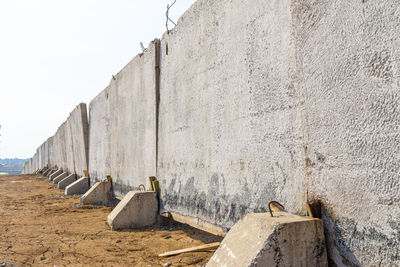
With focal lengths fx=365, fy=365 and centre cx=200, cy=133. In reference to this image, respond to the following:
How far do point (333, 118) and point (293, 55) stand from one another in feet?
2.20

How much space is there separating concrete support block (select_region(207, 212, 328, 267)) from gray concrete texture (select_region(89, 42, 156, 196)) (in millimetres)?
3382

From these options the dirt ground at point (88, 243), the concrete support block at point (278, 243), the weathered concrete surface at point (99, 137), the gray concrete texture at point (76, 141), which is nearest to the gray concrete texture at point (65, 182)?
the gray concrete texture at point (76, 141)

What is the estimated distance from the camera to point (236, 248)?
243cm

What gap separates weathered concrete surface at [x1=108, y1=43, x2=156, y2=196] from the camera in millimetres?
5867

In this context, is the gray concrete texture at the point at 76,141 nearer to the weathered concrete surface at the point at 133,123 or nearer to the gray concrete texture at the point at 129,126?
the gray concrete texture at the point at 129,126

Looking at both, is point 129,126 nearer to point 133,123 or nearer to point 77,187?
point 133,123

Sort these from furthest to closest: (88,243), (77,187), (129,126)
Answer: (77,187), (129,126), (88,243)

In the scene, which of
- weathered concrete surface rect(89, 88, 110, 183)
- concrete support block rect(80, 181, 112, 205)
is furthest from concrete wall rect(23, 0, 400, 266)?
weathered concrete surface rect(89, 88, 110, 183)

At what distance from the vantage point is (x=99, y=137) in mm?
10102

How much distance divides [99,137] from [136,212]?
5.27 meters

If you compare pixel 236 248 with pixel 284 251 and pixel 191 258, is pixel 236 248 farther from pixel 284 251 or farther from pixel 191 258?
pixel 191 258

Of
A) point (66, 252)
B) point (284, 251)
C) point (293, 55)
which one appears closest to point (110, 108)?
point (66, 252)

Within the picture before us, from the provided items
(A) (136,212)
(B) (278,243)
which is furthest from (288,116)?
(A) (136,212)

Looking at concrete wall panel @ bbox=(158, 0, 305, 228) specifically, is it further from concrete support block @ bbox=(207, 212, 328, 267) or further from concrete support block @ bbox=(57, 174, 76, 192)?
concrete support block @ bbox=(57, 174, 76, 192)
